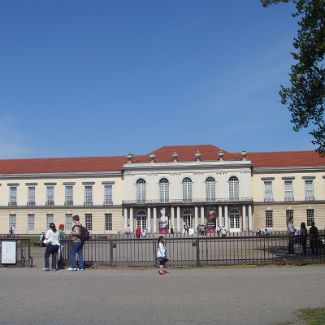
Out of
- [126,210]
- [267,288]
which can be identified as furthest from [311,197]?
[267,288]

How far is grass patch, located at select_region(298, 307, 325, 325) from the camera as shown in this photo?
7.83m

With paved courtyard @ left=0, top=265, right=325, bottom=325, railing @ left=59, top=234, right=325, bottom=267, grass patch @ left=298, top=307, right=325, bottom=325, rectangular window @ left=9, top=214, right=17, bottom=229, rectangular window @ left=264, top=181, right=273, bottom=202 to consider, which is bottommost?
paved courtyard @ left=0, top=265, right=325, bottom=325

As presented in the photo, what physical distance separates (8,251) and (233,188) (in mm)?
48949

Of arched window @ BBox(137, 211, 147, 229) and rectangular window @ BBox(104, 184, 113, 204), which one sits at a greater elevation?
rectangular window @ BBox(104, 184, 113, 204)

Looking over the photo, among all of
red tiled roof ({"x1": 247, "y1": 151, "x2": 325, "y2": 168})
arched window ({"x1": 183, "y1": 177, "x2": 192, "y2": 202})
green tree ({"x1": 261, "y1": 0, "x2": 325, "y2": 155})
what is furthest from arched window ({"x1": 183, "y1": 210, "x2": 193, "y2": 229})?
green tree ({"x1": 261, "y1": 0, "x2": 325, "y2": 155})

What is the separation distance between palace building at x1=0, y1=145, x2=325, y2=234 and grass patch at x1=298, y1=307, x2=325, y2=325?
53.9 m

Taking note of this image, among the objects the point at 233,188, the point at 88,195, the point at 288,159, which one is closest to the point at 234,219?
the point at 233,188

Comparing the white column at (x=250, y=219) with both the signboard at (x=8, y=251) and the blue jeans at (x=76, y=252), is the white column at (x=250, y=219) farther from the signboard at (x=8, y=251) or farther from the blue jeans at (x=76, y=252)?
the blue jeans at (x=76, y=252)

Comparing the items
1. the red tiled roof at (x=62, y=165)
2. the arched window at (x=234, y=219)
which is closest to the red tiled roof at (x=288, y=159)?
the arched window at (x=234, y=219)

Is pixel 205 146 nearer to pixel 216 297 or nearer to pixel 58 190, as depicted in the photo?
pixel 58 190

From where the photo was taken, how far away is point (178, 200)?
64625mm

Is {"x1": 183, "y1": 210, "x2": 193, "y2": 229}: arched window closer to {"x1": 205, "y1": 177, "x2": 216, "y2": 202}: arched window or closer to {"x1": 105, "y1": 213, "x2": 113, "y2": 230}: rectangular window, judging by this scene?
{"x1": 205, "y1": 177, "x2": 216, "y2": 202}: arched window

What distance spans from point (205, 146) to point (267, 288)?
5800 centimetres

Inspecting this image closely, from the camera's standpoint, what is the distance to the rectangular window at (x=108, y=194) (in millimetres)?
66250
